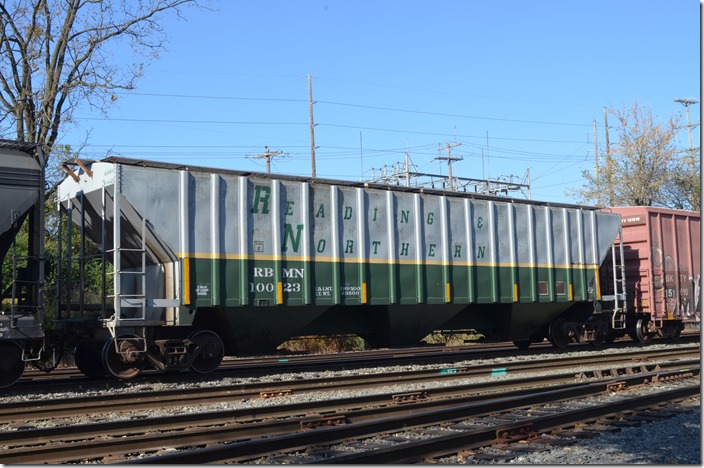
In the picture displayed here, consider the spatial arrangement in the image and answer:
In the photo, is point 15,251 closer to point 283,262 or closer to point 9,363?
point 9,363

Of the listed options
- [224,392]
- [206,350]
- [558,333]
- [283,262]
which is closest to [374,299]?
[283,262]

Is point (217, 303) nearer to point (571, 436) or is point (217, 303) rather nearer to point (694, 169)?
point (571, 436)

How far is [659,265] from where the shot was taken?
20344mm

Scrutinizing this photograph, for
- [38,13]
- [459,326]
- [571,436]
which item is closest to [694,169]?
[459,326]

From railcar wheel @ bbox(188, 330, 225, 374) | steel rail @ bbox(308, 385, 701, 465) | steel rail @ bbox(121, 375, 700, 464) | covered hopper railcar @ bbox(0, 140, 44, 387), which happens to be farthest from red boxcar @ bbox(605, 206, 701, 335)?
covered hopper railcar @ bbox(0, 140, 44, 387)

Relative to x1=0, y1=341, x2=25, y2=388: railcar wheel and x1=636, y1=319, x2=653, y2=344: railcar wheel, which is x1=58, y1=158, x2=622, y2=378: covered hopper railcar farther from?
x1=636, y1=319, x2=653, y2=344: railcar wheel

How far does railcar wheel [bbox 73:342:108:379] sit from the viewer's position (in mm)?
13234

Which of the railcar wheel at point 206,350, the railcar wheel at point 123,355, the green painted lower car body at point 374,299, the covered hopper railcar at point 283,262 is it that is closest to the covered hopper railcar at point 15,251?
the railcar wheel at point 123,355

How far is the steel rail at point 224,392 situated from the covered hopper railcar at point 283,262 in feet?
6.81

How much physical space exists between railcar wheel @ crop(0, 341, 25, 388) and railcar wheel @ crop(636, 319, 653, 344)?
16256mm

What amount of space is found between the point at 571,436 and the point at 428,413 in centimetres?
156

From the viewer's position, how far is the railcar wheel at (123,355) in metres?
12.2

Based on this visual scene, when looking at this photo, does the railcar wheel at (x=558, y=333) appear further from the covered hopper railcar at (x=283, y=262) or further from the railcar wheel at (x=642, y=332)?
the railcar wheel at (x=642, y=332)

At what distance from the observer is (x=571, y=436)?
25.5 feet
